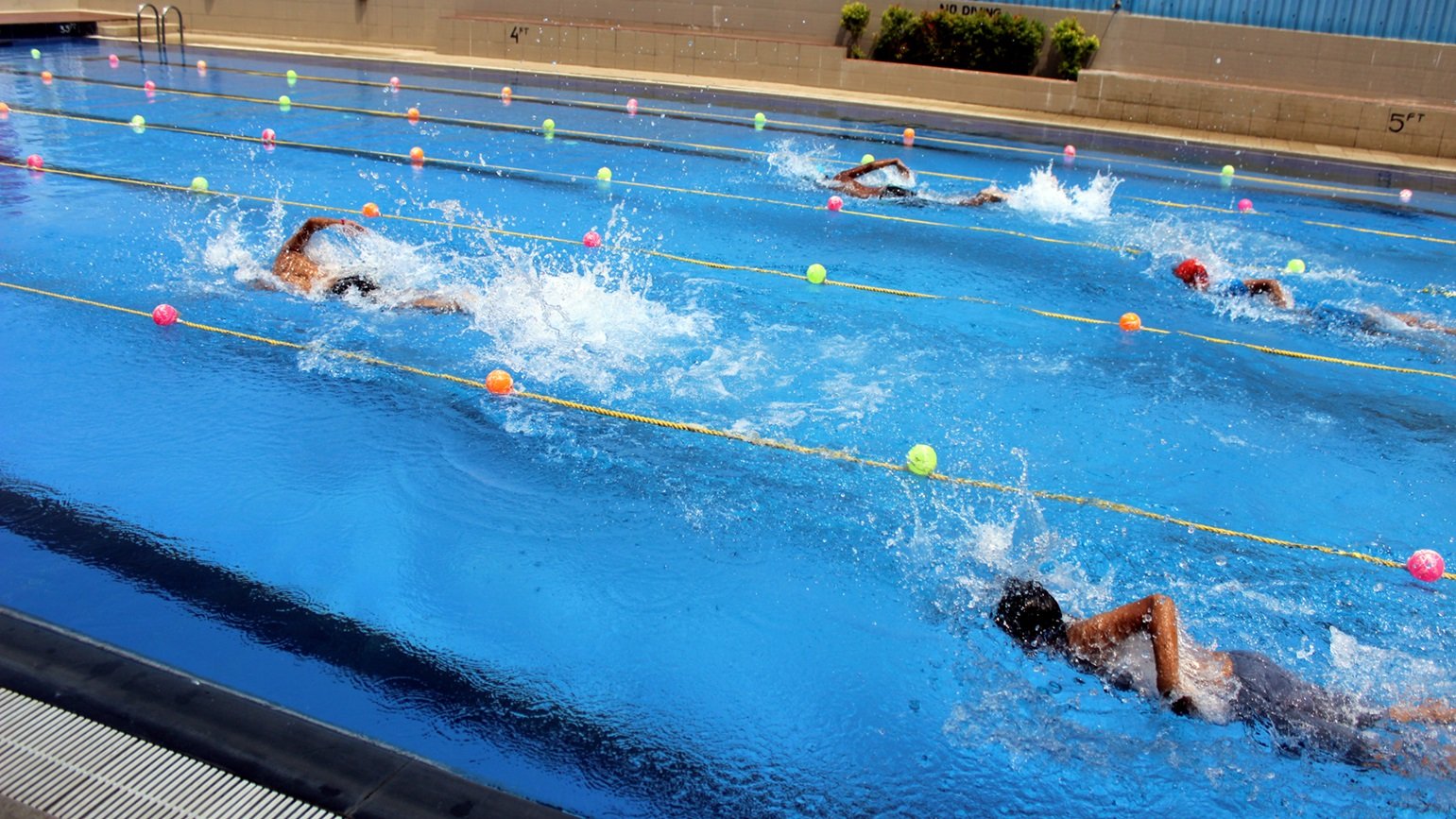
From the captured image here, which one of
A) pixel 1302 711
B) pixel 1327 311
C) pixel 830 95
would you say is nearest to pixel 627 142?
pixel 830 95

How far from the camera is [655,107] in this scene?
15.2 metres

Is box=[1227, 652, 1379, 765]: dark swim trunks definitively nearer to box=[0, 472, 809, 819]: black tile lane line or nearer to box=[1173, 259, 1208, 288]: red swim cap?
box=[0, 472, 809, 819]: black tile lane line

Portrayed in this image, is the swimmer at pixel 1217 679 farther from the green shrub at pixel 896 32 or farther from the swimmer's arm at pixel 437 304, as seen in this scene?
the green shrub at pixel 896 32

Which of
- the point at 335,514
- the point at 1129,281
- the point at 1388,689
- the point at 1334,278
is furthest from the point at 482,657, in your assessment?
the point at 1334,278

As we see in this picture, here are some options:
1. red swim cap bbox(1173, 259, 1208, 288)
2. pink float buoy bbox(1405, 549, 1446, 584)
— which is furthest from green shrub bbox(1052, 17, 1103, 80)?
pink float buoy bbox(1405, 549, 1446, 584)

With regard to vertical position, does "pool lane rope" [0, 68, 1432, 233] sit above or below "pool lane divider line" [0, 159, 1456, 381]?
above

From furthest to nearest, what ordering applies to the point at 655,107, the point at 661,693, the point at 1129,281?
the point at 655,107, the point at 1129,281, the point at 661,693

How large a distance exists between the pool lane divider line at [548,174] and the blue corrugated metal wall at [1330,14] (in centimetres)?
893

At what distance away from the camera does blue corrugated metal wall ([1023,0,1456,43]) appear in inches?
599

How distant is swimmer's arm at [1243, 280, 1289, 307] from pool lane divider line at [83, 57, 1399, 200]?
354 cm

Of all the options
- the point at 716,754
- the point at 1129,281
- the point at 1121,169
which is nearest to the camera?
the point at 716,754

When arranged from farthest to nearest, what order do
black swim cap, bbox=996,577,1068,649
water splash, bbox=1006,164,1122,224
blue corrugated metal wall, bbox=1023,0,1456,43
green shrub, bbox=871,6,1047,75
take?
A: 1. green shrub, bbox=871,6,1047,75
2. blue corrugated metal wall, bbox=1023,0,1456,43
3. water splash, bbox=1006,164,1122,224
4. black swim cap, bbox=996,577,1068,649

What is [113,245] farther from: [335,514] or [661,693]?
[661,693]

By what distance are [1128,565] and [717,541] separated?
1812mm
